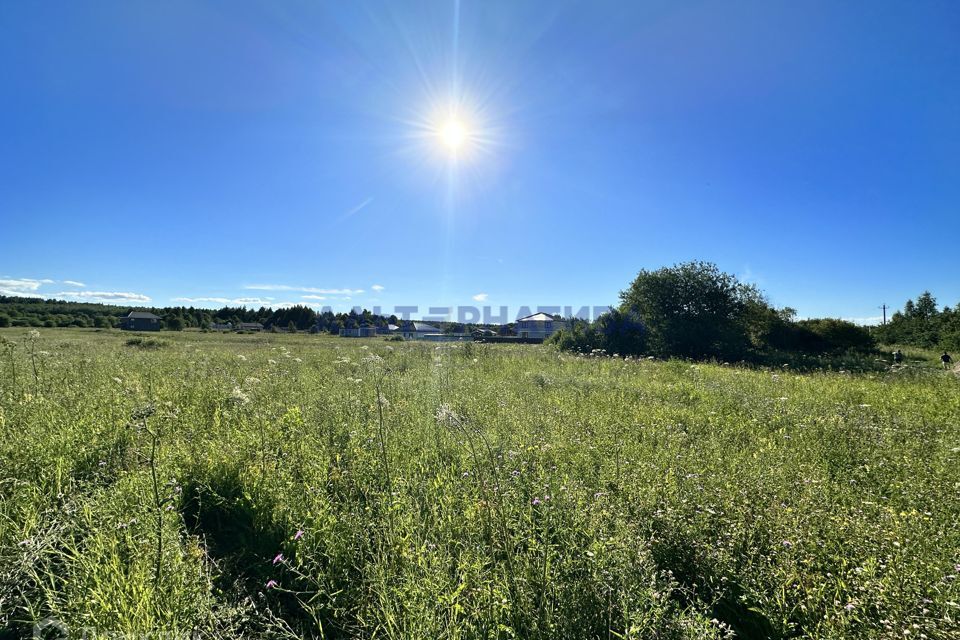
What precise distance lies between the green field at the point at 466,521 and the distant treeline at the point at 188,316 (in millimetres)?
61181

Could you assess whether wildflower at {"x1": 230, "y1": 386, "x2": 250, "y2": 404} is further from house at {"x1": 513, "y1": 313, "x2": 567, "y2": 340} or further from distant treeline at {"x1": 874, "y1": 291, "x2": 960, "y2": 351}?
house at {"x1": 513, "y1": 313, "x2": 567, "y2": 340}

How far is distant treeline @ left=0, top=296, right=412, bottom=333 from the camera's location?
2203 inches

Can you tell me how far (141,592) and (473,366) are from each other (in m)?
10.2

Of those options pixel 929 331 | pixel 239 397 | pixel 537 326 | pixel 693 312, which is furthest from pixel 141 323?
pixel 929 331

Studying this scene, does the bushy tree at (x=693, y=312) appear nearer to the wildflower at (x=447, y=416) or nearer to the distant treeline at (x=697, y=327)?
the distant treeline at (x=697, y=327)

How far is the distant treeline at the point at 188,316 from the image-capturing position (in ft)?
184

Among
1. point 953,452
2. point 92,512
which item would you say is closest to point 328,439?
point 92,512

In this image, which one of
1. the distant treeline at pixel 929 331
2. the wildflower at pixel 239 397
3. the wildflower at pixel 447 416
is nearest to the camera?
the wildflower at pixel 447 416

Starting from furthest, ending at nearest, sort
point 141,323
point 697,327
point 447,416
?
point 141,323 → point 697,327 → point 447,416

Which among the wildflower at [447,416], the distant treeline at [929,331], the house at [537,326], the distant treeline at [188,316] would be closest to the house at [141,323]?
the distant treeline at [188,316]

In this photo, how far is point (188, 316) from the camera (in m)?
68.9

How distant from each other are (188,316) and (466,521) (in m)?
85.8

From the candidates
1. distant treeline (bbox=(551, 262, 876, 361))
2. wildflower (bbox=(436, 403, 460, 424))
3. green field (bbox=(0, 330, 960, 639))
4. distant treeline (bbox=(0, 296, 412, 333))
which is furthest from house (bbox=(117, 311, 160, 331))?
wildflower (bbox=(436, 403, 460, 424))

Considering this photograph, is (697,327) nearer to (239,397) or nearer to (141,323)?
(239,397)
